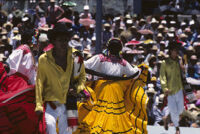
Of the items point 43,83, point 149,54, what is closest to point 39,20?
point 149,54

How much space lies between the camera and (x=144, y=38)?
15.1 m

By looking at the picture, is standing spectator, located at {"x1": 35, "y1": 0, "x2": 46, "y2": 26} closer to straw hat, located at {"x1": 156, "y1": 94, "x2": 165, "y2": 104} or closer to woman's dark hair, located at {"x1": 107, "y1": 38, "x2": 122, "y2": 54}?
straw hat, located at {"x1": 156, "y1": 94, "x2": 165, "y2": 104}

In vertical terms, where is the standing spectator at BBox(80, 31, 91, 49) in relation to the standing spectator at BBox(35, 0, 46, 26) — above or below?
below

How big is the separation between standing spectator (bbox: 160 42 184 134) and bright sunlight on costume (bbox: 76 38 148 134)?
1.86 metres

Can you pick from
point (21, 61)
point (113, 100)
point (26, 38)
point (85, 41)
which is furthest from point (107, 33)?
point (21, 61)

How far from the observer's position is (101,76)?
8.48 meters

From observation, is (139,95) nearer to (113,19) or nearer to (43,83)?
A: (43,83)

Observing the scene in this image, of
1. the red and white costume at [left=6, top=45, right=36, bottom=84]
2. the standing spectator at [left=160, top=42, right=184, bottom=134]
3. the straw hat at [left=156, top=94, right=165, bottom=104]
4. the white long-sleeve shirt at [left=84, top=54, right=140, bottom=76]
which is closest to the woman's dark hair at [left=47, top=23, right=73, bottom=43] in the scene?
the red and white costume at [left=6, top=45, right=36, bottom=84]

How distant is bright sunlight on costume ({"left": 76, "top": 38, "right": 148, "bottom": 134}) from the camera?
327 inches

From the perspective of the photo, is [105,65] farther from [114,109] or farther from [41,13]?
[41,13]

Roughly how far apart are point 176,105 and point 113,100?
9.09 ft

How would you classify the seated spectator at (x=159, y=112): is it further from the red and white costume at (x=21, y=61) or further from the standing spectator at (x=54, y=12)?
the red and white costume at (x=21, y=61)

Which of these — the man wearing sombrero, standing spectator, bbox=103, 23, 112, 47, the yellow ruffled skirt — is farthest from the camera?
standing spectator, bbox=103, 23, 112, 47

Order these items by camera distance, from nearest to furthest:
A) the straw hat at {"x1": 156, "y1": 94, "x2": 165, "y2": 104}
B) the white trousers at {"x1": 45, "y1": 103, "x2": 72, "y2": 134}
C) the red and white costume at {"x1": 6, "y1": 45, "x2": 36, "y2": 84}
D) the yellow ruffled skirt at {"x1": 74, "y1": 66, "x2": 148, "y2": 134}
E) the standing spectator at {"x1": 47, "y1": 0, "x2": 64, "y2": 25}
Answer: the white trousers at {"x1": 45, "y1": 103, "x2": 72, "y2": 134} < the red and white costume at {"x1": 6, "y1": 45, "x2": 36, "y2": 84} < the yellow ruffled skirt at {"x1": 74, "y1": 66, "x2": 148, "y2": 134} < the straw hat at {"x1": 156, "y1": 94, "x2": 165, "y2": 104} < the standing spectator at {"x1": 47, "y1": 0, "x2": 64, "y2": 25}
